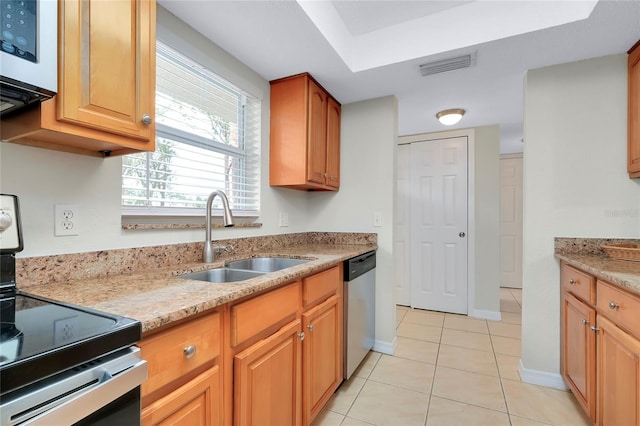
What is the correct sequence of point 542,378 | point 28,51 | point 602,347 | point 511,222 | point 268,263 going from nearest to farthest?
point 28,51 → point 602,347 → point 268,263 → point 542,378 → point 511,222

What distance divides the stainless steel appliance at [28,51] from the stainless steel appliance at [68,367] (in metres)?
0.56

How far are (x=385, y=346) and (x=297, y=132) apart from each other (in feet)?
6.17

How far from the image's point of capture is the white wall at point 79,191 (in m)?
1.03

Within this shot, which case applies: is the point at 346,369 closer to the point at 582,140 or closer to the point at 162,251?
the point at 162,251

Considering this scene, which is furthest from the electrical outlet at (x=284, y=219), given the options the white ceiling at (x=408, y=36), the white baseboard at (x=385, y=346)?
the white baseboard at (x=385, y=346)

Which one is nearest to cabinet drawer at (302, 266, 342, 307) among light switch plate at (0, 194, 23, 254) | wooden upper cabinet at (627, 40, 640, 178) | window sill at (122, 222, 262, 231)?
window sill at (122, 222, 262, 231)

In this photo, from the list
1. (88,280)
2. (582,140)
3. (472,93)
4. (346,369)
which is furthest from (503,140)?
(88,280)

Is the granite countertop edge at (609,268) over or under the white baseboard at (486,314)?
over

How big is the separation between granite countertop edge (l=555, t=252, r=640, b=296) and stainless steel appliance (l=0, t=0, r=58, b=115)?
202 cm

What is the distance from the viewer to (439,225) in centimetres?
359

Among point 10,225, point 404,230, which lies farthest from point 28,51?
point 404,230

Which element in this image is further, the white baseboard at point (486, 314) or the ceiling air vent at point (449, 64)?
the white baseboard at point (486, 314)

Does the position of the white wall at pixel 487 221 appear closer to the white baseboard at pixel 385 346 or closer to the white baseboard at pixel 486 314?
the white baseboard at pixel 486 314

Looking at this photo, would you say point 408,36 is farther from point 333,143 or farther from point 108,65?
point 108,65
